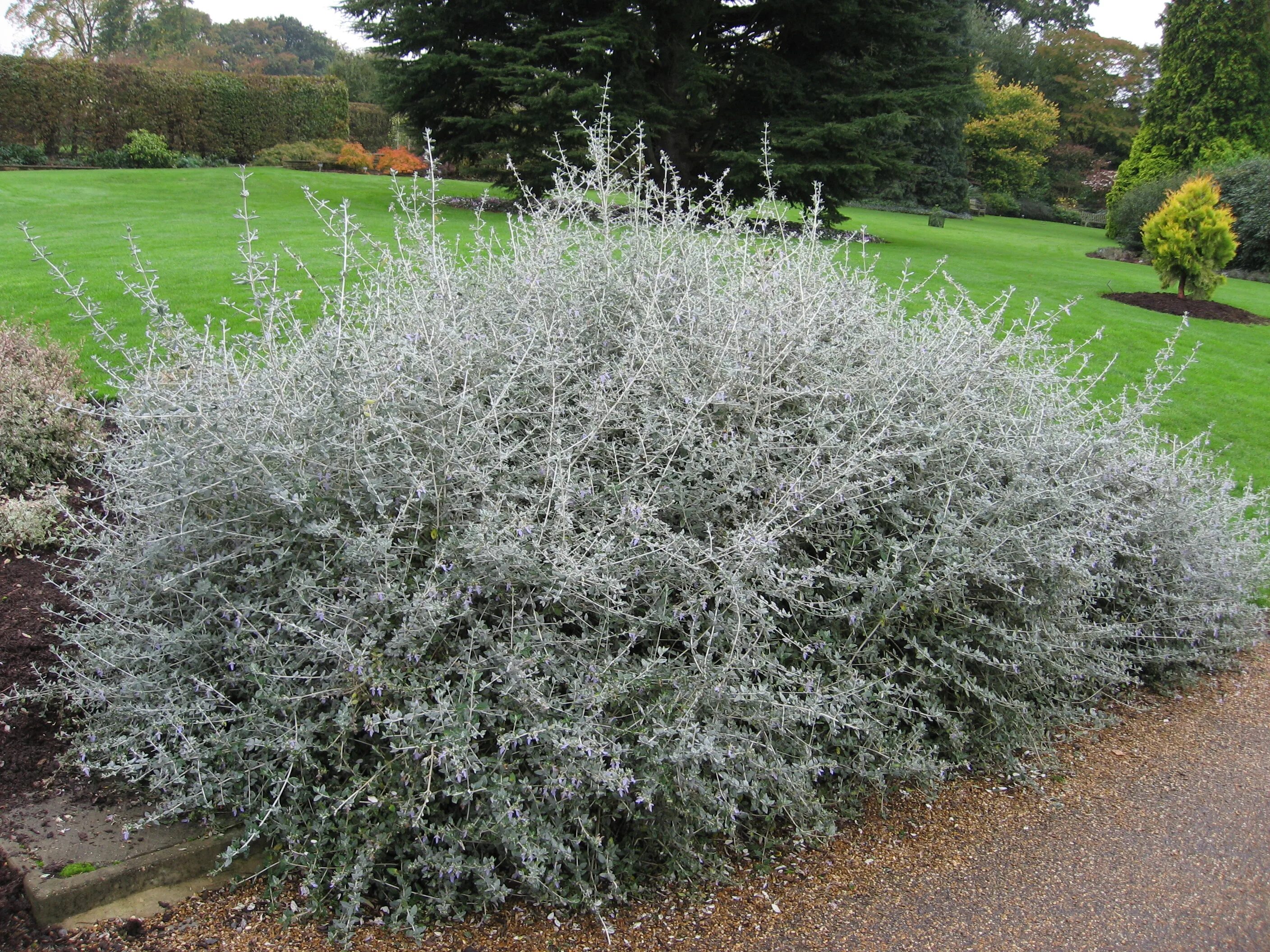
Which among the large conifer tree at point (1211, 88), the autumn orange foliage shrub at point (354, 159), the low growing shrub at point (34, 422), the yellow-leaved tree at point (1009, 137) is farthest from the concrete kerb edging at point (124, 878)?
the yellow-leaved tree at point (1009, 137)

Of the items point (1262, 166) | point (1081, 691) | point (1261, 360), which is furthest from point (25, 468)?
point (1262, 166)

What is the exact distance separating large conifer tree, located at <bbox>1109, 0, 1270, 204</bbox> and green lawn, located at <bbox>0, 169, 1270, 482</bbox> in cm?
721

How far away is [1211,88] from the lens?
2672 cm

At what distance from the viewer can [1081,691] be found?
374 centimetres

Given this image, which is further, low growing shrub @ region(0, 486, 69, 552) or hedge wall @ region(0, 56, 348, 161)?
hedge wall @ region(0, 56, 348, 161)

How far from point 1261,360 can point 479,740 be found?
11411 millimetres

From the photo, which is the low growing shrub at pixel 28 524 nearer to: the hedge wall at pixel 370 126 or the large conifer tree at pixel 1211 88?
the hedge wall at pixel 370 126

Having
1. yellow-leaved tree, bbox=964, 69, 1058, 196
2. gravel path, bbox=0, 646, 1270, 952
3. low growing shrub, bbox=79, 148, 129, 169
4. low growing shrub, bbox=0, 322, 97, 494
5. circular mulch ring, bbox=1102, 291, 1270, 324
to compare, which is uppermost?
yellow-leaved tree, bbox=964, 69, 1058, 196

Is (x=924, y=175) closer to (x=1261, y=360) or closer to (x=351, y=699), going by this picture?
(x=1261, y=360)

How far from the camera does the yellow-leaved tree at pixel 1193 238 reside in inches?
514

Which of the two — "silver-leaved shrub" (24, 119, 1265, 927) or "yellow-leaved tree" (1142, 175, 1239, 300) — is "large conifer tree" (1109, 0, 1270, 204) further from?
"silver-leaved shrub" (24, 119, 1265, 927)

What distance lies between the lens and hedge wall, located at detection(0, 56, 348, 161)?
21.5 metres

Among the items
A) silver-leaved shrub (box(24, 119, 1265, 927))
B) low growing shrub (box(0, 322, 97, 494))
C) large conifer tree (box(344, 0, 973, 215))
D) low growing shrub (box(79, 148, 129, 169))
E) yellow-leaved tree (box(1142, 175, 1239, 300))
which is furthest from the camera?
low growing shrub (box(79, 148, 129, 169))

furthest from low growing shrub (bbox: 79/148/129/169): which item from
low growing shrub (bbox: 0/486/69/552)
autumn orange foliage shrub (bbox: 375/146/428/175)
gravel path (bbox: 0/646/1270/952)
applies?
gravel path (bbox: 0/646/1270/952)
